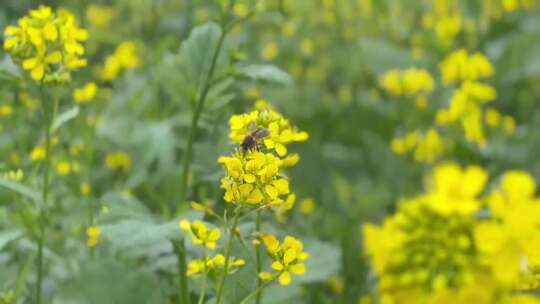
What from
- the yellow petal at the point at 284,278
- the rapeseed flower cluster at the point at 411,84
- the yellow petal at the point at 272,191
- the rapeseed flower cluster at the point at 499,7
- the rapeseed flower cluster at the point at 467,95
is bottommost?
the yellow petal at the point at 284,278

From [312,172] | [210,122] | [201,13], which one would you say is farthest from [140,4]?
[210,122]

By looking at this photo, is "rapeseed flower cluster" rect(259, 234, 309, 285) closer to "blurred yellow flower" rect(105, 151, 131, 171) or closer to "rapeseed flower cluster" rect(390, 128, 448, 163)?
"blurred yellow flower" rect(105, 151, 131, 171)

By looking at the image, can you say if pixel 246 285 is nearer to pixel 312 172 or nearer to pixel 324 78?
pixel 312 172

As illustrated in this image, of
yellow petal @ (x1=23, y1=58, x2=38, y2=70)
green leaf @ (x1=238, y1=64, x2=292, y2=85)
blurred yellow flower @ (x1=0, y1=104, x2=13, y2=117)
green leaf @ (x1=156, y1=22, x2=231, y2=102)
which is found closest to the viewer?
yellow petal @ (x1=23, y1=58, x2=38, y2=70)

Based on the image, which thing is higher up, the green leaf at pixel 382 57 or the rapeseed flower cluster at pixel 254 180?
the green leaf at pixel 382 57

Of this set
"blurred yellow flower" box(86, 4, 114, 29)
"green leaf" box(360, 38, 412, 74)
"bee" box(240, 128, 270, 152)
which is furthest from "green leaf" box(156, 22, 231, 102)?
"blurred yellow flower" box(86, 4, 114, 29)

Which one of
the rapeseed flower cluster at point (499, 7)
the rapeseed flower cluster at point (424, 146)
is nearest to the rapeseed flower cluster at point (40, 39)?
the rapeseed flower cluster at point (424, 146)

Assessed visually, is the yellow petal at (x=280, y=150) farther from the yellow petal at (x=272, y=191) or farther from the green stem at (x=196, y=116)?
the green stem at (x=196, y=116)

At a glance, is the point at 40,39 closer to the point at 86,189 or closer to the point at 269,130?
the point at 269,130
